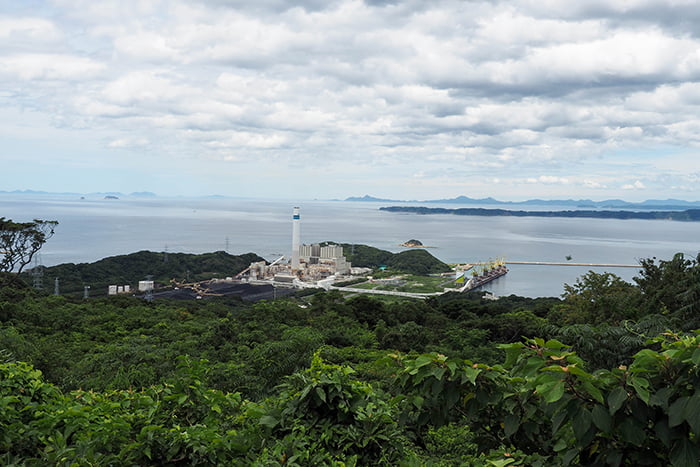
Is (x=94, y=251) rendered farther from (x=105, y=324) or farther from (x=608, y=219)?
(x=608, y=219)

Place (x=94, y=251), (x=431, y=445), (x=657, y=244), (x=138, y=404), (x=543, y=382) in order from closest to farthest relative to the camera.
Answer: (x=543, y=382)
(x=138, y=404)
(x=431, y=445)
(x=94, y=251)
(x=657, y=244)

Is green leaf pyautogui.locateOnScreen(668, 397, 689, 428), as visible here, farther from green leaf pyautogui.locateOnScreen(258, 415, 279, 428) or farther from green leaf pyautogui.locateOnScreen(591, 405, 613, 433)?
green leaf pyautogui.locateOnScreen(258, 415, 279, 428)

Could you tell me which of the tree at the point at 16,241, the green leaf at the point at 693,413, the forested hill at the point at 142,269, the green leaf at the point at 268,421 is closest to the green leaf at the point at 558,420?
the green leaf at the point at 693,413

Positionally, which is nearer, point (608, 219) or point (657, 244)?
point (657, 244)

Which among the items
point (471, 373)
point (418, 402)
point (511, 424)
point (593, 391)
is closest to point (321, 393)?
point (418, 402)

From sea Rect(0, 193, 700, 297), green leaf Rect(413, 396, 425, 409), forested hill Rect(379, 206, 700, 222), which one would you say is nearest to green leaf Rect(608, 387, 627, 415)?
green leaf Rect(413, 396, 425, 409)

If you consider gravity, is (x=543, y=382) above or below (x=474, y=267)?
above

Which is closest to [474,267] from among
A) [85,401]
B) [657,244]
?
[657,244]
